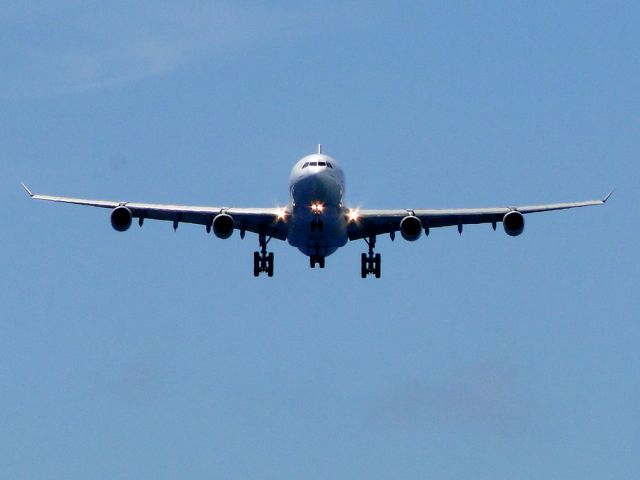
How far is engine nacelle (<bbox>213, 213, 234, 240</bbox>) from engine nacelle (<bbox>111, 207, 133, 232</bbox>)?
434 centimetres

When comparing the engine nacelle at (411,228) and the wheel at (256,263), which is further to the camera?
the wheel at (256,263)

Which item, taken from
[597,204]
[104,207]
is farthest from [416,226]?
[104,207]

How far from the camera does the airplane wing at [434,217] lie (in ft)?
282

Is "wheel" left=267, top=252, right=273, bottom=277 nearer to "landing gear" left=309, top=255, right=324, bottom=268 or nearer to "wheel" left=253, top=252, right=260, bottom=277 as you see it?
"wheel" left=253, top=252, right=260, bottom=277

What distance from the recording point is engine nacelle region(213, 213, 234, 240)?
277 ft

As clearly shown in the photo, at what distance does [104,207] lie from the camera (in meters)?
87.4

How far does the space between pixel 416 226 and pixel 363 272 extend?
21.1ft

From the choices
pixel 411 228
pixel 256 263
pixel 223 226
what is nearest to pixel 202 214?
pixel 223 226

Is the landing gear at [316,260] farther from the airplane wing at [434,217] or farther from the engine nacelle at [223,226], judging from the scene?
the engine nacelle at [223,226]

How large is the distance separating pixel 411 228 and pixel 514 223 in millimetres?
5195

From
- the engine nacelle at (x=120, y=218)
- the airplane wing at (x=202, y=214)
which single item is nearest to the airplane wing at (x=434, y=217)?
the airplane wing at (x=202, y=214)

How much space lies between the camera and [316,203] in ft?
264

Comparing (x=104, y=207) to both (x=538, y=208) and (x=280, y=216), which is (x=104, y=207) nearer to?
(x=280, y=216)

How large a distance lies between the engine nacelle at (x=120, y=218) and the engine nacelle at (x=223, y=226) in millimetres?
4336
